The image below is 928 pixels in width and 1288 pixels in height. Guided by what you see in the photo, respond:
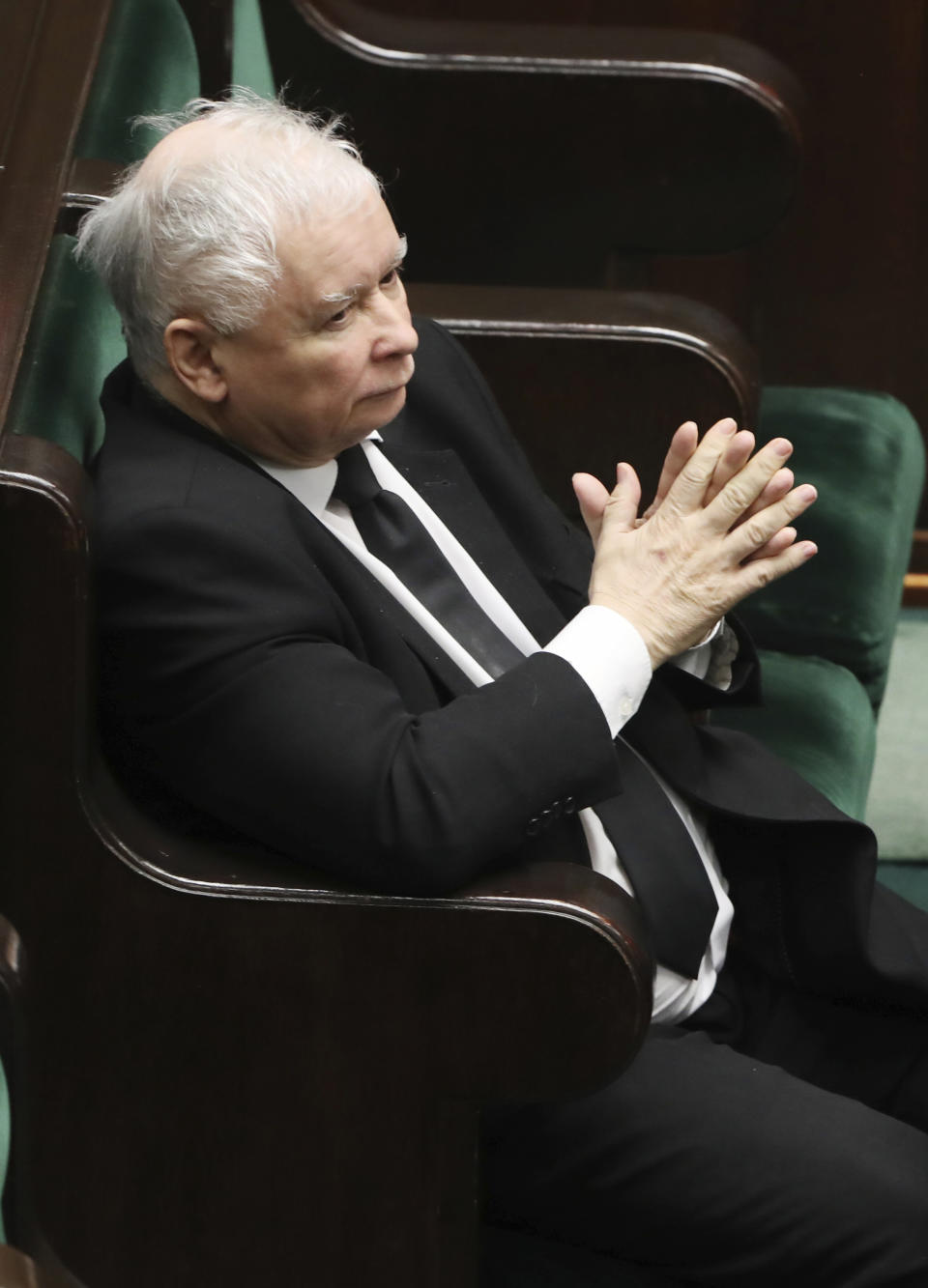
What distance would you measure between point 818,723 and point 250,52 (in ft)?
2.74

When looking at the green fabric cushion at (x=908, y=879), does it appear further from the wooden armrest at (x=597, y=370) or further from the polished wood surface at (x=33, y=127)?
the polished wood surface at (x=33, y=127)

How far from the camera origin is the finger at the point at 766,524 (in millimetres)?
1191

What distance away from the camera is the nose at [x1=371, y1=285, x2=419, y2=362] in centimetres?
118

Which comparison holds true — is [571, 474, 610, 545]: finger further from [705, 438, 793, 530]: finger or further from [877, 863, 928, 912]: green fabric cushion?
[877, 863, 928, 912]: green fabric cushion

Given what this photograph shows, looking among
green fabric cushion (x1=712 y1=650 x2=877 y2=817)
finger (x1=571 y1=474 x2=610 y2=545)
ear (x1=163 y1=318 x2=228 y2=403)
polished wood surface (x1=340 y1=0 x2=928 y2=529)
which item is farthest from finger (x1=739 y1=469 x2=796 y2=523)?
polished wood surface (x1=340 y1=0 x2=928 y2=529)

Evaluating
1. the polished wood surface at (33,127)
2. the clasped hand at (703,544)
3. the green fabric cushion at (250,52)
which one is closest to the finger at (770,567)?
the clasped hand at (703,544)

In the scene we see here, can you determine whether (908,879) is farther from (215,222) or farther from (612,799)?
(215,222)

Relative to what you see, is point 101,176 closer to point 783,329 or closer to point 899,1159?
point 899,1159

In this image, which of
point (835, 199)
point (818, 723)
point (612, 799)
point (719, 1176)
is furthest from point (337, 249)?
point (835, 199)

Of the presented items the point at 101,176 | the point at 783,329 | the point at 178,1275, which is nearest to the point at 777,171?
the point at 783,329

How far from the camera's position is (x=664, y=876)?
1.25 metres

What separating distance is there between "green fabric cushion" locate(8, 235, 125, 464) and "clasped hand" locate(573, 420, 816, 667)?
0.36 meters

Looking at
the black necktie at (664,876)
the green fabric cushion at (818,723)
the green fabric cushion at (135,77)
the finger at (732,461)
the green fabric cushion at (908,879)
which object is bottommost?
the green fabric cushion at (908,879)

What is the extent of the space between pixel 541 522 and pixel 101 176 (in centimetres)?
42
